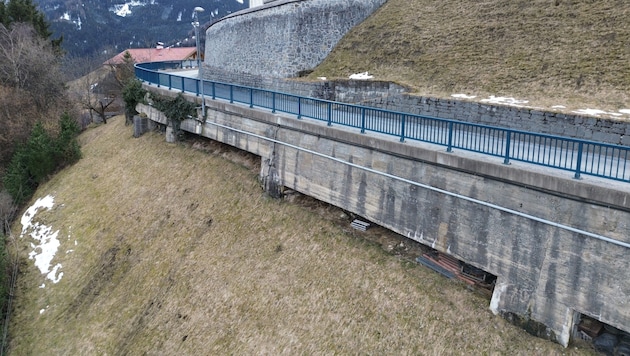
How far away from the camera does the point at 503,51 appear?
16.0 meters

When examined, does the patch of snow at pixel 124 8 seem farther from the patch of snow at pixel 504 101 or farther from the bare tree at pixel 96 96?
the patch of snow at pixel 504 101

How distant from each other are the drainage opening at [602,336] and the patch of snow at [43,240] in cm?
1558

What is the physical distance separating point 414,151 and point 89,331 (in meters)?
10.4

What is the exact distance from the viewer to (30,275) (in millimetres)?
16250

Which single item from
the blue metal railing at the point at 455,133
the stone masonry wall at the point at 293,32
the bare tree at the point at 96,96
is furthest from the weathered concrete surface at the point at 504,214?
the bare tree at the point at 96,96

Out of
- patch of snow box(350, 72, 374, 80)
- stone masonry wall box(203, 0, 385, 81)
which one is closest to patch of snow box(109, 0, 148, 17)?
stone masonry wall box(203, 0, 385, 81)

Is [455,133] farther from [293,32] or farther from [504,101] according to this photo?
[293,32]

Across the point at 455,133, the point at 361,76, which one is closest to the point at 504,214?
the point at 455,133

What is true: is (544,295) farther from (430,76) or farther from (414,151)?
(430,76)

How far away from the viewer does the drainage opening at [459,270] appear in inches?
347

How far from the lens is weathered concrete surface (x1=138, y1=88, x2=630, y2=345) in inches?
272

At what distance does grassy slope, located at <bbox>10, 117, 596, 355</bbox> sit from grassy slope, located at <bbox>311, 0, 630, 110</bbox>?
6.95m

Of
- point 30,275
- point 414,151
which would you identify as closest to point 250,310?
point 414,151

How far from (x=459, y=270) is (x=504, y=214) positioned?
174 cm
